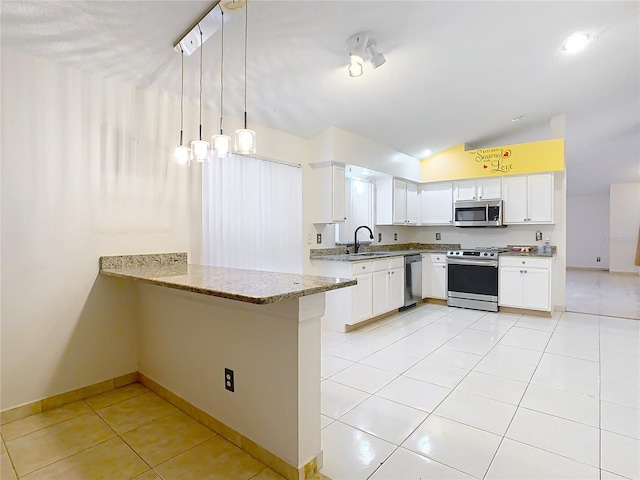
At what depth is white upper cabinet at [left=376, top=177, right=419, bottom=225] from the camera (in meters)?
Answer: 5.24

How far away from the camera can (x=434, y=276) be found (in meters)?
5.44

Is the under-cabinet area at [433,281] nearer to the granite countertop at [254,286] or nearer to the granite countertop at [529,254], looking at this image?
the granite countertop at [529,254]

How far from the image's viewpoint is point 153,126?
2732 mm

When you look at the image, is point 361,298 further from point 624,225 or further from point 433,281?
point 624,225

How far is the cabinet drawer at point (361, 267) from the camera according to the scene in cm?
396

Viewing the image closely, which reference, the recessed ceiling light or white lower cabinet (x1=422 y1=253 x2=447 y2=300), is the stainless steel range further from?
the recessed ceiling light

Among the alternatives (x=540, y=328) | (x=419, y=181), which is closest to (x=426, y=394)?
(x=540, y=328)

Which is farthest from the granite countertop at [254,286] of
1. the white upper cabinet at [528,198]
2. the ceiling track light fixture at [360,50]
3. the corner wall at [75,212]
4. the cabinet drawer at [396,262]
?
the white upper cabinet at [528,198]

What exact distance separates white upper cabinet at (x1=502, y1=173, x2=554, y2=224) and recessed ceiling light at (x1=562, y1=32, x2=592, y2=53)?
1.94m

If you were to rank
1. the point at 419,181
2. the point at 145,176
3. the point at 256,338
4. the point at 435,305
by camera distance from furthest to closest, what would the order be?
the point at 419,181, the point at 435,305, the point at 145,176, the point at 256,338

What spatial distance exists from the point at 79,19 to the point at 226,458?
8.21ft

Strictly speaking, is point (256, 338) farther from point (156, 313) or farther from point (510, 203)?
point (510, 203)

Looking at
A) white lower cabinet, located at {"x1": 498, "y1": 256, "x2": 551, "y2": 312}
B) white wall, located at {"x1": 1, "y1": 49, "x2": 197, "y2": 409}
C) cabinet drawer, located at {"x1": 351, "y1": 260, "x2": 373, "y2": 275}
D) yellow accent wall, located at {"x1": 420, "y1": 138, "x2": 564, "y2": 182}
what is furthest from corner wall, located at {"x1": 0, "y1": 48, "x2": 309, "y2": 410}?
white lower cabinet, located at {"x1": 498, "y1": 256, "x2": 551, "y2": 312}

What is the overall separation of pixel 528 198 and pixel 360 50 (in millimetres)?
3696
